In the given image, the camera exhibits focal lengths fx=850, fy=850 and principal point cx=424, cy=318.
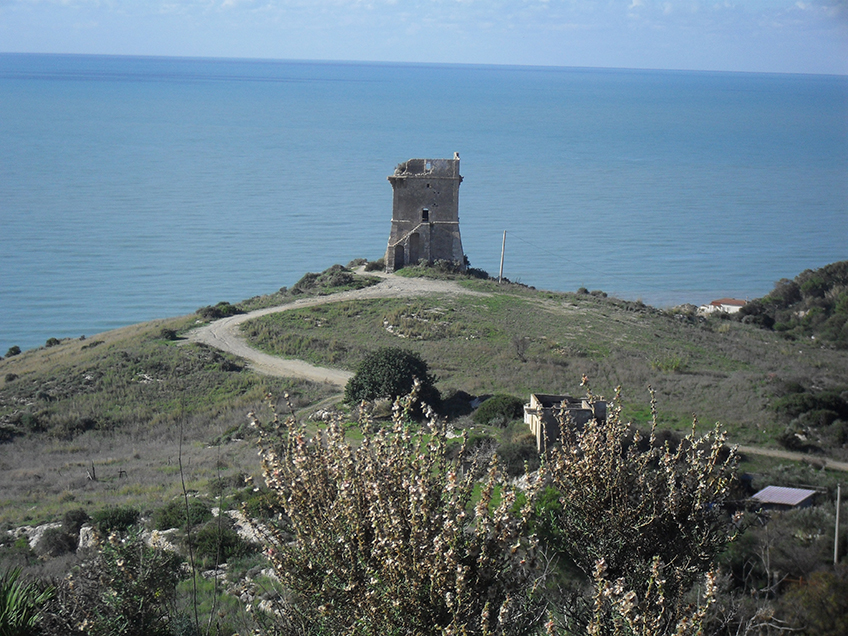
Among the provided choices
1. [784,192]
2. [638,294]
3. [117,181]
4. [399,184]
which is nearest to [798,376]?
[399,184]

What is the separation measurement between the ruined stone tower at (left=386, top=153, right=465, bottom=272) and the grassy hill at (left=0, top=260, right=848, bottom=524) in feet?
6.17

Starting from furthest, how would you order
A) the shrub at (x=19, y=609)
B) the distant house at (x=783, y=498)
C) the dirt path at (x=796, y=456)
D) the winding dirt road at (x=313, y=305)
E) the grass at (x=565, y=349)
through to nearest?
the winding dirt road at (x=313, y=305) → the grass at (x=565, y=349) → the dirt path at (x=796, y=456) → the distant house at (x=783, y=498) → the shrub at (x=19, y=609)

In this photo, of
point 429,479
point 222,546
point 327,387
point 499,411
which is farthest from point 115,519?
point 327,387

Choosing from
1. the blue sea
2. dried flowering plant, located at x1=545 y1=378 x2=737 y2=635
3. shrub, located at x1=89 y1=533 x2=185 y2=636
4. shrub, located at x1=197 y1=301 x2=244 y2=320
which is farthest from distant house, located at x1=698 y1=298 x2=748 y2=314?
shrub, located at x1=89 y1=533 x2=185 y2=636

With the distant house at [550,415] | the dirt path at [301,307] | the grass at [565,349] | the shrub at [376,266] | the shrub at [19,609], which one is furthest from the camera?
the shrub at [376,266]

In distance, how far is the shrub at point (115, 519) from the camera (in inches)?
547

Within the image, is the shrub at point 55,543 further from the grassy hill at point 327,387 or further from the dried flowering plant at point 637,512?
the dried flowering plant at point 637,512

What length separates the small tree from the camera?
2142 centimetres

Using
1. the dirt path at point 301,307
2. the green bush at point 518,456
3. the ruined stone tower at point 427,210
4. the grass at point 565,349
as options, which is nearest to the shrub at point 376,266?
the dirt path at point 301,307

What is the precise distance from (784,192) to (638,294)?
56311mm

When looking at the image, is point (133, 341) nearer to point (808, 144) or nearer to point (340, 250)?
point (340, 250)

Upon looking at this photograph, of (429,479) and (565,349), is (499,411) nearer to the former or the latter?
(565,349)

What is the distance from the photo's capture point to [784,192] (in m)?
106

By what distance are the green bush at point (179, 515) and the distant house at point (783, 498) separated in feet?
31.4
